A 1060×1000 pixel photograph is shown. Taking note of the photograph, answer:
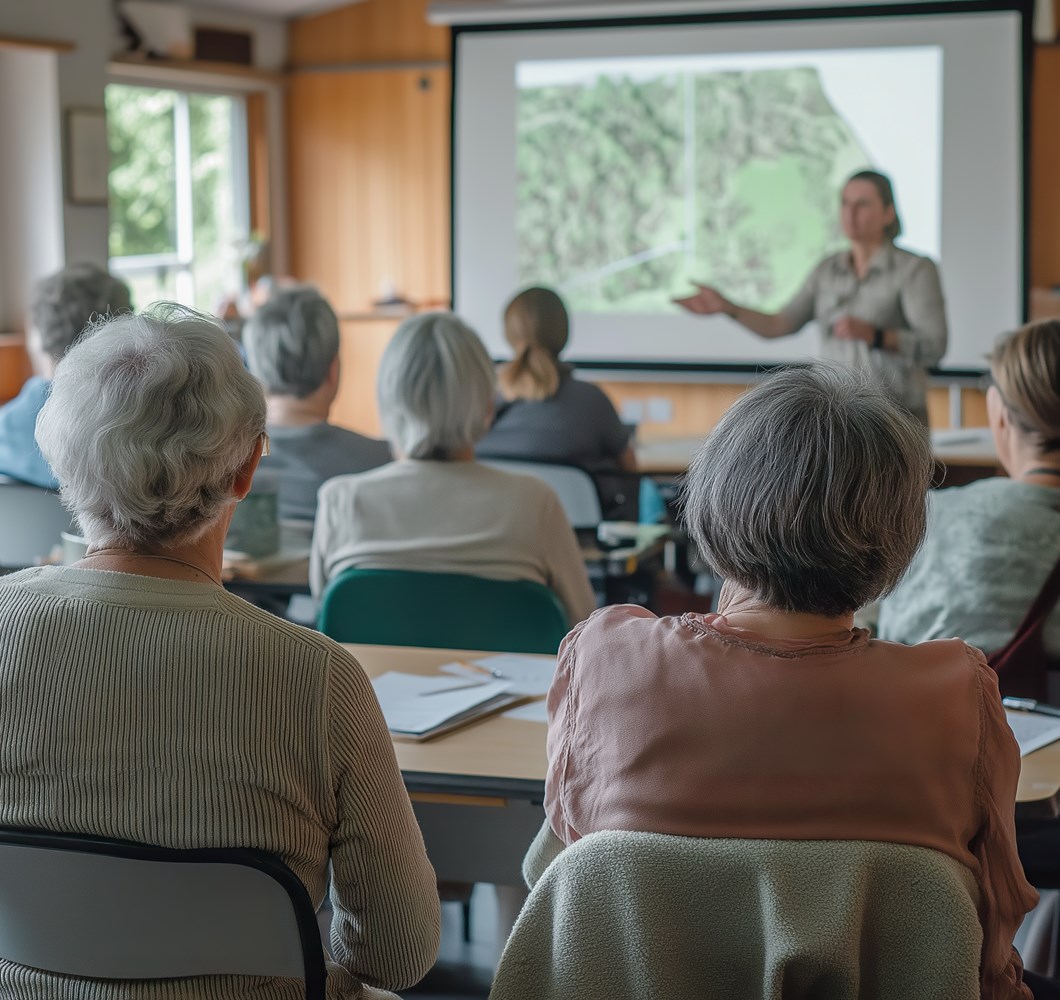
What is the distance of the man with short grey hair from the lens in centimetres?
332

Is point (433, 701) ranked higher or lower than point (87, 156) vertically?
lower

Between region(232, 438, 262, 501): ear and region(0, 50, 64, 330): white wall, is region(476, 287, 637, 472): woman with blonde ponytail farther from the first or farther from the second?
region(0, 50, 64, 330): white wall

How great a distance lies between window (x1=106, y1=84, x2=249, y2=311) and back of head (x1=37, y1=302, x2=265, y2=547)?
19.6 feet

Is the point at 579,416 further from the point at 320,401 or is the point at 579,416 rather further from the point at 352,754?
the point at 352,754

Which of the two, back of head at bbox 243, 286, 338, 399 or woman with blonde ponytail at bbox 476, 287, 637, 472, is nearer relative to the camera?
back of head at bbox 243, 286, 338, 399

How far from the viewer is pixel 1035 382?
2424mm

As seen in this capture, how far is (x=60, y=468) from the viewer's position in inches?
55.0

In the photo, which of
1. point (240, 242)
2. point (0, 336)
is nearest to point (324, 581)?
point (0, 336)

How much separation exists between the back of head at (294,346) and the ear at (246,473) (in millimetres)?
1870

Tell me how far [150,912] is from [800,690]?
1.99 feet

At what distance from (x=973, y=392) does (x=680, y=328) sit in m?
1.46

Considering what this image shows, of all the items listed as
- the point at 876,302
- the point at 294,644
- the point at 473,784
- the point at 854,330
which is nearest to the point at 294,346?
the point at 473,784

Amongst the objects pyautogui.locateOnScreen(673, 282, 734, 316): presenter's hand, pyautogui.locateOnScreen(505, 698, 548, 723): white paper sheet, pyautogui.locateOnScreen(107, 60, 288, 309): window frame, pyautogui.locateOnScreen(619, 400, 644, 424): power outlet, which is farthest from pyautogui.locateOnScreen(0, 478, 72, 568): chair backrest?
pyautogui.locateOnScreen(619, 400, 644, 424): power outlet

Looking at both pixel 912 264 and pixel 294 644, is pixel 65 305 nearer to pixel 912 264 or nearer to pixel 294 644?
pixel 294 644
